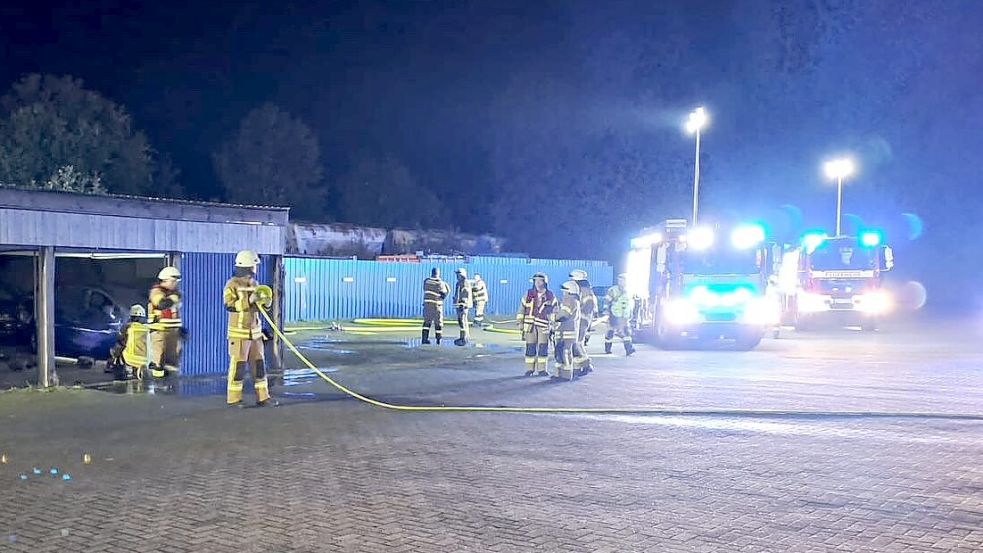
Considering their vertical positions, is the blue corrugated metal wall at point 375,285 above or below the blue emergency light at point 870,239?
below

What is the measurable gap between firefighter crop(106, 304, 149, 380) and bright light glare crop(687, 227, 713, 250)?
40.7 ft

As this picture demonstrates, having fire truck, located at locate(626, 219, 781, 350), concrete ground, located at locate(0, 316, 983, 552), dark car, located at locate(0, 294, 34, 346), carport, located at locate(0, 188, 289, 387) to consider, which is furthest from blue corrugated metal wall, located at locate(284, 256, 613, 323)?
concrete ground, located at locate(0, 316, 983, 552)

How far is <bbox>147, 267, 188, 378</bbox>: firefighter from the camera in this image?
12320 mm

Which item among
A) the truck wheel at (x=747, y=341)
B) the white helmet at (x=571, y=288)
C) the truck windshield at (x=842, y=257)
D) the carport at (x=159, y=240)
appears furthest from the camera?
the truck windshield at (x=842, y=257)

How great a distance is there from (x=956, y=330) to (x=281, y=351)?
80.0ft

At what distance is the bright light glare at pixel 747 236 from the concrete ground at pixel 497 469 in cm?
677

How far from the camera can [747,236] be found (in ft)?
67.3

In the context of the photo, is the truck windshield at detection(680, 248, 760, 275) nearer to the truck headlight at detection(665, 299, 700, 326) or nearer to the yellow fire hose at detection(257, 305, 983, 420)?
the truck headlight at detection(665, 299, 700, 326)

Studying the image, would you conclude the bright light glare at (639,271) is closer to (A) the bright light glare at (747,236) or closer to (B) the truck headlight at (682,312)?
(B) the truck headlight at (682,312)

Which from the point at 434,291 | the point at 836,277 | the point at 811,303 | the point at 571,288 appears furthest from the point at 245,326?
the point at 836,277

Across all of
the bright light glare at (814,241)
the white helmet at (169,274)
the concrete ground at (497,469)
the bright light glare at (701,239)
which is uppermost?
the bright light glare at (814,241)

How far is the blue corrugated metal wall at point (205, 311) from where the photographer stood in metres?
13.8

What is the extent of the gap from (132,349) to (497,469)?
738 centimetres

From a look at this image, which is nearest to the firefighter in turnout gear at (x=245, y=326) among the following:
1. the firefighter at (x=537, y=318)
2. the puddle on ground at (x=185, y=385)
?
the puddle on ground at (x=185, y=385)
